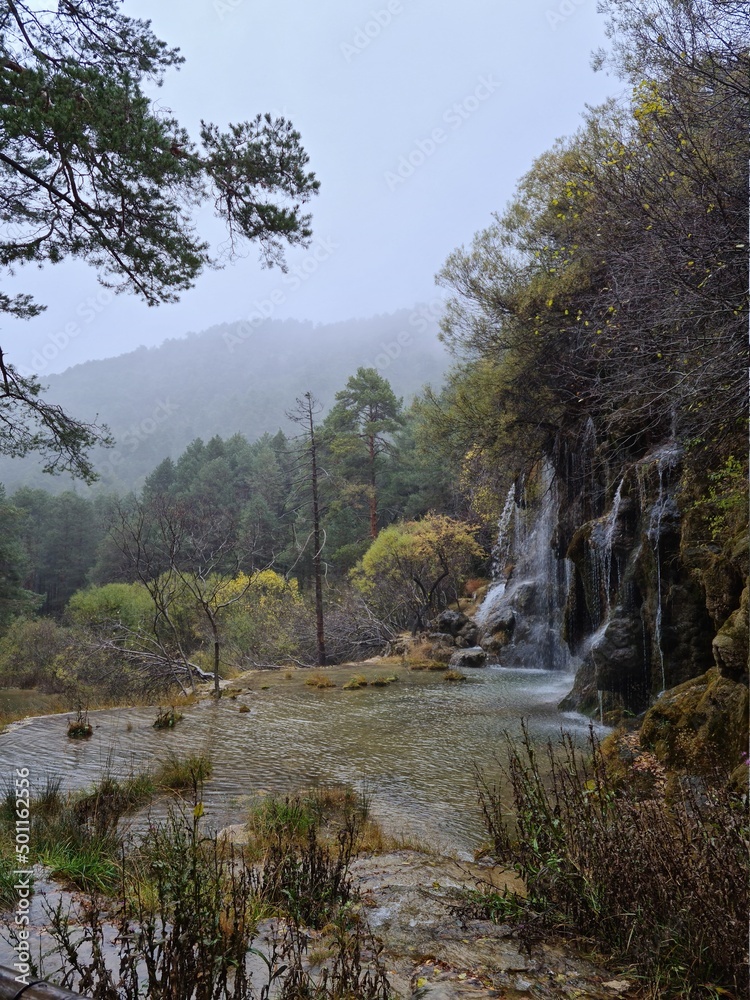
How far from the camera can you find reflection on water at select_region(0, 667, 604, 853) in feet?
18.6

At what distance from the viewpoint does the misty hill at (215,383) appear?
111438 mm

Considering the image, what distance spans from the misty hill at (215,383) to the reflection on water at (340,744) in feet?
287

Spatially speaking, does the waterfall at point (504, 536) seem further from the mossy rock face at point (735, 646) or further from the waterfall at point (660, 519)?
the mossy rock face at point (735, 646)

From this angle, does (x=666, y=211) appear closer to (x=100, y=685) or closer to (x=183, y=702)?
(x=183, y=702)

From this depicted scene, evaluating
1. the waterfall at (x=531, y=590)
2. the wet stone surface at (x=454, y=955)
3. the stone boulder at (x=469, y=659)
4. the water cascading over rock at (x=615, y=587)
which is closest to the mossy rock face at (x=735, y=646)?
the water cascading over rock at (x=615, y=587)

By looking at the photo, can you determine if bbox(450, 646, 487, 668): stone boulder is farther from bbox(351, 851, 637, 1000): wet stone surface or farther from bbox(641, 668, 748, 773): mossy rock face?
bbox(351, 851, 637, 1000): wet stone surface

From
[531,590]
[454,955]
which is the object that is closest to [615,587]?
[531,590]

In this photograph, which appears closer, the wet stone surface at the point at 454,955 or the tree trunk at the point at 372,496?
the wet stone surface at the point at 454,955
